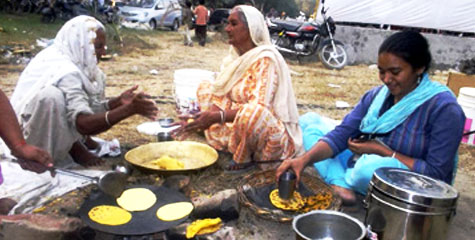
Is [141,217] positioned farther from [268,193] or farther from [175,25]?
[175,25]

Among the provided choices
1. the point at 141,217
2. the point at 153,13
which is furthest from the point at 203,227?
the point at 153,13

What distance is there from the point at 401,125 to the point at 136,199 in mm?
1609

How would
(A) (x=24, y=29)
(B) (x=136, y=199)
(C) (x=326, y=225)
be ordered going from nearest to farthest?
(C) (x=326, y=225), (B) (x=136, y=199), (A) (x=24, y=29)

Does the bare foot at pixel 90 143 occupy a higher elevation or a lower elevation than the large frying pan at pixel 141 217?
lower

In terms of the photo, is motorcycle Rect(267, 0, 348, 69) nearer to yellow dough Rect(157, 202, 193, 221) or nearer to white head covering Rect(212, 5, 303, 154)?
white head covering Rect(212, 5, 303, 154)

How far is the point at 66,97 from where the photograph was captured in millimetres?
2637

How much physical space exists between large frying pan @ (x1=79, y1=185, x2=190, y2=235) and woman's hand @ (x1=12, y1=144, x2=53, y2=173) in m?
0.30

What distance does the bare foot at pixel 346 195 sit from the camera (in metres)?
2.67

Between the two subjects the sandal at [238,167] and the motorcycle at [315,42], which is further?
the motorcycle at [315,42]

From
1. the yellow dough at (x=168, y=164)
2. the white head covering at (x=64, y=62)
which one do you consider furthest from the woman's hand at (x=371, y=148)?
the white head covering at (x=64, y=62)

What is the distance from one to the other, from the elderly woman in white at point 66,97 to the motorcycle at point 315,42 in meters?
7.25

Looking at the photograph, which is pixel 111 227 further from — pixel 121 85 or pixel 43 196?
pixel 121 85

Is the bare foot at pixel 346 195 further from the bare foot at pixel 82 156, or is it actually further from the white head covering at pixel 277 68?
the bare foot at pixel 82 156

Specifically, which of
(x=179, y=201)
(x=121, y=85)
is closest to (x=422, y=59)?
(x=179, y=201)
